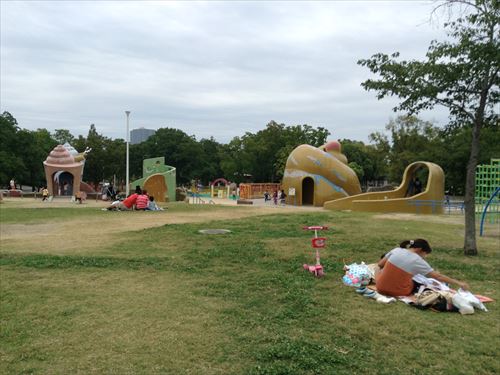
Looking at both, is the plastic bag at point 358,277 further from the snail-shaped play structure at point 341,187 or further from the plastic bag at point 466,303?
the snail-shaped play structure at point 341,187

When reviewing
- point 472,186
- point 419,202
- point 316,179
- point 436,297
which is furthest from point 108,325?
point 316,179

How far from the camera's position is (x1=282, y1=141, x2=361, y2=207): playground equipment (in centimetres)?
2791

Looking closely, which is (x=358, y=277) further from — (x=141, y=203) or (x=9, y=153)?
(x=9, y=153)

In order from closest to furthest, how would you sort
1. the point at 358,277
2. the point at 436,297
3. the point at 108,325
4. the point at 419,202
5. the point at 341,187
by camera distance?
the point at 108,325 → the point at 436,297 → the point at 358,277 → the point at 419,202 → the point at 341,187

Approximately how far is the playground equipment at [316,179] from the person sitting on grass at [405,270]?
72.7 feet

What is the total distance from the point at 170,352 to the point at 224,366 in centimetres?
57

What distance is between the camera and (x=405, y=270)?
18.6 ft

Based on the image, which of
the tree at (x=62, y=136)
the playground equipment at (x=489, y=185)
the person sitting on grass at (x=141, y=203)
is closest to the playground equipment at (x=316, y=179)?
the playground equipment at (x=489, y=185)

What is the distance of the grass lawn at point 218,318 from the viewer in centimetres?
376

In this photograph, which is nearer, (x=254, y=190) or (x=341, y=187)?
(x=341, y=187)

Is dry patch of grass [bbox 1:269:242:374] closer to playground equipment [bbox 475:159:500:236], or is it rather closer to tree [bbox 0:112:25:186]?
playground equipment [bbox 475:159:500:236]

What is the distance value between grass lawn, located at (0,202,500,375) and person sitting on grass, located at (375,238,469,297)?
1.16ft

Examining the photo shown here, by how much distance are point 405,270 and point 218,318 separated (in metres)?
2.65

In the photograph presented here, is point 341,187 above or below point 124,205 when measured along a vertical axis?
above
